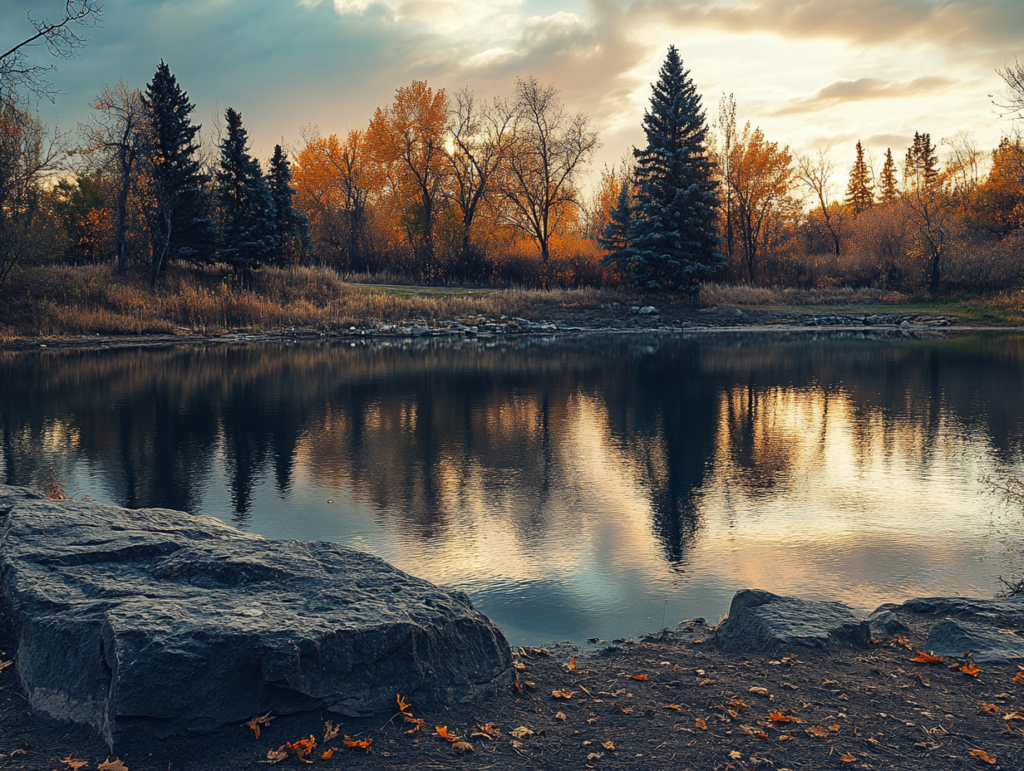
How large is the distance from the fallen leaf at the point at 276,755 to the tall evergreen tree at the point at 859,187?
101888 millimetres

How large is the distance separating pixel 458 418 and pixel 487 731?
11208 millimetres

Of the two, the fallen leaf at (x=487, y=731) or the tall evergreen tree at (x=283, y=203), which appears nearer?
the fallen leaf at (x=487, y=731)

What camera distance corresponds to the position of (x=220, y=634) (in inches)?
152

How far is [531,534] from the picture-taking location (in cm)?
817

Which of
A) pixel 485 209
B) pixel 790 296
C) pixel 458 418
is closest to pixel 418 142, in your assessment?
pixel 485 209

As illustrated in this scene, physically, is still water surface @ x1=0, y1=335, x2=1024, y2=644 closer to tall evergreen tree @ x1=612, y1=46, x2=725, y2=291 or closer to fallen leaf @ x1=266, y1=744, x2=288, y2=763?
fallen leaf @ x1=266, y1=744, x2=288, y2=763

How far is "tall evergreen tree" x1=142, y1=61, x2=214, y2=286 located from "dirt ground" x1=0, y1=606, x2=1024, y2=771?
36312mm

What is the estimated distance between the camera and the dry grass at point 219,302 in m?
31.3

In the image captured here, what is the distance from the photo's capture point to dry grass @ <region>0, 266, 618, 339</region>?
31281 mm

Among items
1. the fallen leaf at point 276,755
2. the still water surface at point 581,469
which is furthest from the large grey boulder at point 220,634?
the still water surface at point 581,469

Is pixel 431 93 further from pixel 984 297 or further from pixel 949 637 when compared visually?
pixel 949 637

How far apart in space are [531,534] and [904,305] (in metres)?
42.3

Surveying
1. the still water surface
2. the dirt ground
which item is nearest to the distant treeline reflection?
the still water surface

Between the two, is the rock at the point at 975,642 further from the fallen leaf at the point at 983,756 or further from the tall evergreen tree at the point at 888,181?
the tall evergreen tree at the point at 888,181
